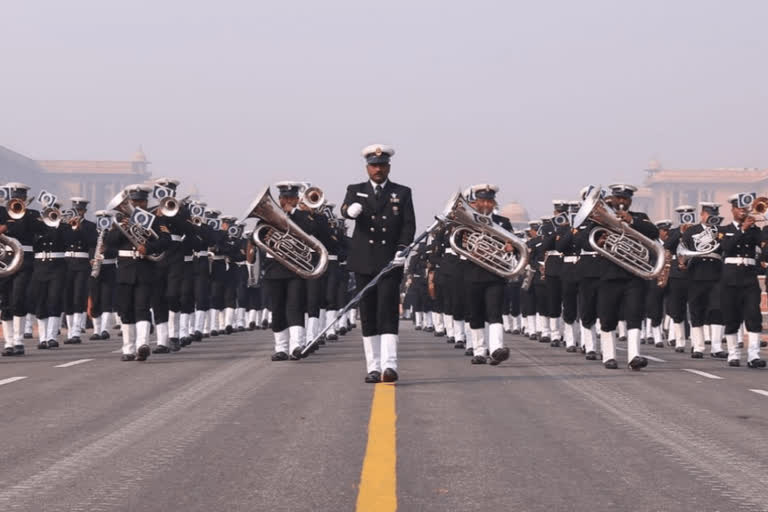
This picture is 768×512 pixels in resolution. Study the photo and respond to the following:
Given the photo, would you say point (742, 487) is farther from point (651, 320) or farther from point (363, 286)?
point (651, 320)

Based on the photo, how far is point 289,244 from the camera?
A: 55.7 feet

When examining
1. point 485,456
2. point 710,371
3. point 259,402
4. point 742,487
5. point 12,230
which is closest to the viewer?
point 742,487

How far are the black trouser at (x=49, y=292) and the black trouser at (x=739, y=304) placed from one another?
10.4m

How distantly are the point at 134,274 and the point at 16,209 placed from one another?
3.07m

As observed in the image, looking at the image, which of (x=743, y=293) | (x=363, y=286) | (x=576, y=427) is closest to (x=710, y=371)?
(x=743, y=293)

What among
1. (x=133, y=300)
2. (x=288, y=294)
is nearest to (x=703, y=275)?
(x=288, y=294)

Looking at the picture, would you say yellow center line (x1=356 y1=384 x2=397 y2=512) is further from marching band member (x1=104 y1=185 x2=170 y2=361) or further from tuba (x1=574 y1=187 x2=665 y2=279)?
marching band member (x1=104 y1=185 x2=170 y2=361)

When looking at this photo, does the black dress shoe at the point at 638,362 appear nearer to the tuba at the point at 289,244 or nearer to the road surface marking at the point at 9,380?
the tuba at the point at 289,244

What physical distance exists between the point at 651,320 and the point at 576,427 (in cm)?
1626

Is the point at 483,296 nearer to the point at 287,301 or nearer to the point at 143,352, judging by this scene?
the point at 287,301

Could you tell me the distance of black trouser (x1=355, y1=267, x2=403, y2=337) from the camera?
12.6 m

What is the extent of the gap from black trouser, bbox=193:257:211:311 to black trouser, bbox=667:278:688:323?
28.7 ft

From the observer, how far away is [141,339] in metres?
16.1

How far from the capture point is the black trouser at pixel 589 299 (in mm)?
16969
